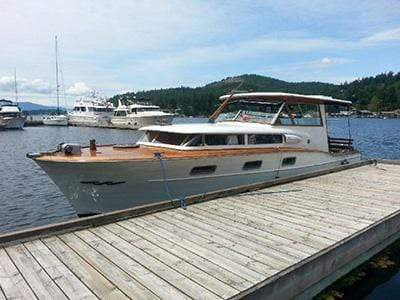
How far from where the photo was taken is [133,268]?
5.27 m

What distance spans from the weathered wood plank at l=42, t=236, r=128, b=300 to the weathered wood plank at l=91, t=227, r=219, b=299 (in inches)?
25.6

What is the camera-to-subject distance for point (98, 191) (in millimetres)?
10320

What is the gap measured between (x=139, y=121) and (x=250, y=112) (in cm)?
4750

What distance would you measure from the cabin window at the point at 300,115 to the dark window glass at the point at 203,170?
3738 millimetres

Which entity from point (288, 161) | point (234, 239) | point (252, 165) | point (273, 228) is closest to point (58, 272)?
point (234, 239)

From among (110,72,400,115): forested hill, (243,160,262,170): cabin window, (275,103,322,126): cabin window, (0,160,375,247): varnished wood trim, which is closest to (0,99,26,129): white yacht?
(110,72,400,115): forested hill

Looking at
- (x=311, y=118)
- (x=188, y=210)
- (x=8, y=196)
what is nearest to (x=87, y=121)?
(x=8, y=196)

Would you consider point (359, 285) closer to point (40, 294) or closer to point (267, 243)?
point (267, 243)

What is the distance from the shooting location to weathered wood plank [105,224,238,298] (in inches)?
185

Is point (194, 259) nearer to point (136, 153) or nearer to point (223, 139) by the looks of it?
point (136, 153)

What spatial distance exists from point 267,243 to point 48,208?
36.1 feet

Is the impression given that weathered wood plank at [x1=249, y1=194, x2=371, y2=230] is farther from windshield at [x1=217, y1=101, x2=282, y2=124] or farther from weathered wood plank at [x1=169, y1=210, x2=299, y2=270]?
windshield at [x1=217, y1=101, x2=282, y2=124]

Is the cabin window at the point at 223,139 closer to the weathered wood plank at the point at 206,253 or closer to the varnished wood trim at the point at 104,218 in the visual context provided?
the varnished wood trim at the point at 104,218

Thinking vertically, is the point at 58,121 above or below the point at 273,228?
above
